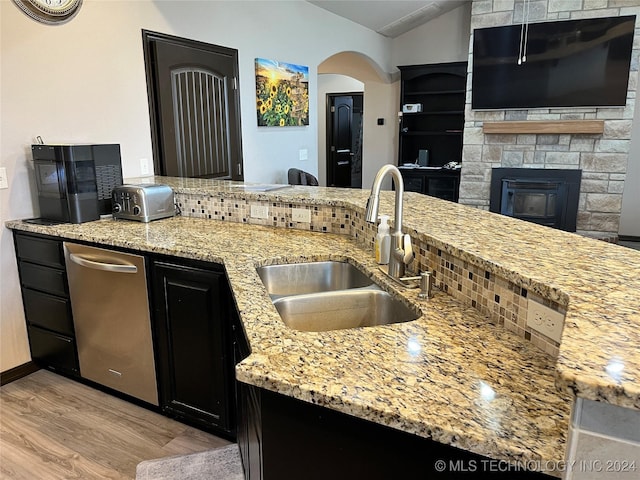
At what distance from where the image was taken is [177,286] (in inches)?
83.6

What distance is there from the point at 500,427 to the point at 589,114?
552 centimetres

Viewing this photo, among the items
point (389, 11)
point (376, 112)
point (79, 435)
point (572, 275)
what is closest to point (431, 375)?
point (572, 275)

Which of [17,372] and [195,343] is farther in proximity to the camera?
[17,372]

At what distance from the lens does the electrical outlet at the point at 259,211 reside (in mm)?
2629

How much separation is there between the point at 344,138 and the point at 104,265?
312 inches

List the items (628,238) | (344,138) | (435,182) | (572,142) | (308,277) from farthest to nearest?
(344,138), (435,182), (628,238), (572,142), (308,277)

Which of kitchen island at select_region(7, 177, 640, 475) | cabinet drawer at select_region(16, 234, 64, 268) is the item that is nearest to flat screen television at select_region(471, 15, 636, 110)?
kitchen island at select_region(7, 177, 640, 475)

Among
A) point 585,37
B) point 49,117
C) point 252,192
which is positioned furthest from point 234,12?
point 585,37

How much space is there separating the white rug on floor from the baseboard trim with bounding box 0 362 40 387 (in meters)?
1.22

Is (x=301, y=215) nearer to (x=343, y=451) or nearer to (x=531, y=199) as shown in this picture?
(x=343, y=451)

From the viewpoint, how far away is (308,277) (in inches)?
78.7

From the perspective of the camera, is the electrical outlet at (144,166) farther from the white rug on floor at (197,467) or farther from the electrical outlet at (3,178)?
the white rug on floor at (197,467)

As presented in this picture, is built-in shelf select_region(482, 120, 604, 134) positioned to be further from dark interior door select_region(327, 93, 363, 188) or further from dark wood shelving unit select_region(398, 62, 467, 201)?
dark interior door select_region(327, 93, 363, 188)

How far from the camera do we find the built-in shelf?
523cm
